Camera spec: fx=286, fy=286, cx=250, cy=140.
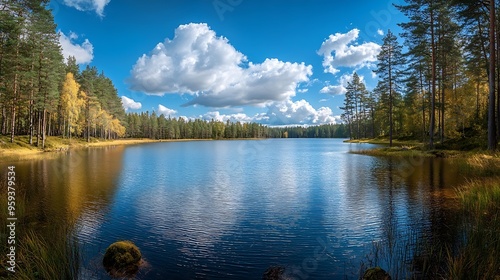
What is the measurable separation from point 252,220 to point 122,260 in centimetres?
587

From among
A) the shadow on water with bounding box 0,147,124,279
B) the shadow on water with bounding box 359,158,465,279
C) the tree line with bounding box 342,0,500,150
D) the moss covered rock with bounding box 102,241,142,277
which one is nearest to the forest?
the tree line with bounding box 342,0,500,150

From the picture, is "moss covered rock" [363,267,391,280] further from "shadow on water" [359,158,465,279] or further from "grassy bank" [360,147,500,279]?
"shadow on water" [359,158,465,279]

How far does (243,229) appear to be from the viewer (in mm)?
11445

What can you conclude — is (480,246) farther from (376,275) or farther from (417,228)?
(417,228)

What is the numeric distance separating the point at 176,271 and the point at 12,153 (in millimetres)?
39962

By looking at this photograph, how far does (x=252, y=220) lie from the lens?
41.4ft

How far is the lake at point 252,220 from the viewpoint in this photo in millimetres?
8320

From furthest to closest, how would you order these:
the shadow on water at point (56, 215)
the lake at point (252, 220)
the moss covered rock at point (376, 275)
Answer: the lake at point (252, 220), the shadow on water at point (56, 215), the moss covered rock at point (376, 275)

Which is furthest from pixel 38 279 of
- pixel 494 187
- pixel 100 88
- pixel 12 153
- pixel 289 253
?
pixel 100 88

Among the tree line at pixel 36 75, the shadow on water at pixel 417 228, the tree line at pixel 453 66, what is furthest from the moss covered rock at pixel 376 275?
the tree line at pixel 36 75

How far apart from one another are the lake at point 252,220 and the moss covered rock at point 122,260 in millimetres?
278

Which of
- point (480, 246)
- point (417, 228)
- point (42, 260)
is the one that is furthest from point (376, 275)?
point (42, 260)

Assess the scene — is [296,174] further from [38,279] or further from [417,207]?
[38,279]

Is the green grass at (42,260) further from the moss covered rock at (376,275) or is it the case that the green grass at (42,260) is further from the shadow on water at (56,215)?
the moss covered rock at (376,275)
